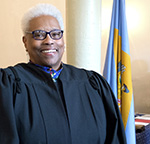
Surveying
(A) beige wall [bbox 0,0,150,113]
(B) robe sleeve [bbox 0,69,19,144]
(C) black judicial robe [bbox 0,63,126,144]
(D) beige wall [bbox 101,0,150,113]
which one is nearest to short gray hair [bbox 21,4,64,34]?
(C) black judicial robe [bbox 0,63,126,144]

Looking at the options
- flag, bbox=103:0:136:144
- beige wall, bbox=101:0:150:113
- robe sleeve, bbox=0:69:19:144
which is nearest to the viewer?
robe sleeve, bbox=0:69:19:144

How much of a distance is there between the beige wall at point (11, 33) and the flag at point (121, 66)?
7.81 feet

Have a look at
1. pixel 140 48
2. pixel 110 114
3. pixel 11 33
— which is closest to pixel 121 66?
pixel 110 114

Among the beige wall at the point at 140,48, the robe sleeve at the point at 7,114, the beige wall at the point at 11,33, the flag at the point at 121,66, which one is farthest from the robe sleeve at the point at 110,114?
the beige wall at the point at 140,48

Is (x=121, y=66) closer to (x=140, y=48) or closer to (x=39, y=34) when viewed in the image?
(x=39, y=34)

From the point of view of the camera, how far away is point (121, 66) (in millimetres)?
3109

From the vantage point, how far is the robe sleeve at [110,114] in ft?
6.60

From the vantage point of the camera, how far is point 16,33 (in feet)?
16.9

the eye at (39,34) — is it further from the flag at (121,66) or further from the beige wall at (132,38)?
the beige wall at (132,38)

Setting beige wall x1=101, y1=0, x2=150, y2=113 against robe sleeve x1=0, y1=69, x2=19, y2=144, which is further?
beige wall x1=101, y1=0, x2=150, y2=113

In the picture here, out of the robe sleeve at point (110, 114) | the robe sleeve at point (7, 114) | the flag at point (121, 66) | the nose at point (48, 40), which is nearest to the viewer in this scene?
the robe sleeve at point (7, 114)

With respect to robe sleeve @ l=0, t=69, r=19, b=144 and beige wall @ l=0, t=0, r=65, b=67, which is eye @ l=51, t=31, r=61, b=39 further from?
beige wall @ l=0, t=0, r=65, b=67

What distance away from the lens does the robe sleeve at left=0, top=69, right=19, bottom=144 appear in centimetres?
164

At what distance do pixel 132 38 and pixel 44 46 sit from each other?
3965mm
